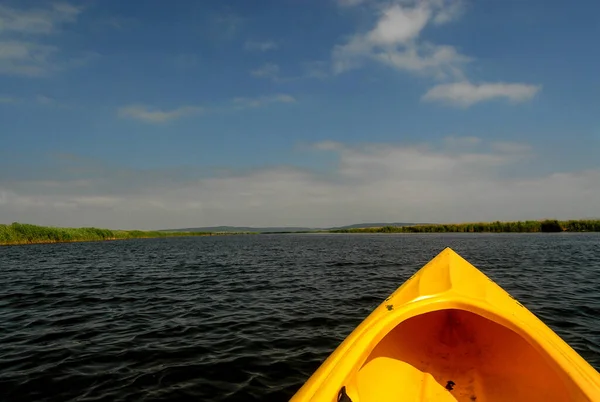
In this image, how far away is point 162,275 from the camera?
55.6 ft

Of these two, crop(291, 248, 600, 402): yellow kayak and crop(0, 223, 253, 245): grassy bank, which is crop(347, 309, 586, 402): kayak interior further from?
crop(0, 223, 253, 245): grassy bank

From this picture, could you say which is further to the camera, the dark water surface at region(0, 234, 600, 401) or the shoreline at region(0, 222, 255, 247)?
the shoreline at region(0, 222, 255, 247)

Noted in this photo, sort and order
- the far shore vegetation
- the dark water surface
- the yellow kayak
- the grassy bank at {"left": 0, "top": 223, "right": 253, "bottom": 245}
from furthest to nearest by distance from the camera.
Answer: the far shore vegetation < the grassy bank at {"left": 0, "top": 223, "right": 253, "bottom": 245} < the dark water surface < the yellow kayak

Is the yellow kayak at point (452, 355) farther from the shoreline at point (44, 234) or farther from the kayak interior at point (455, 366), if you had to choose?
Result: the shoreline at point (44, 234)

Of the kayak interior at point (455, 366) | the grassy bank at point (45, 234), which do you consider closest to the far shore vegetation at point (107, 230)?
the grassy bank at point (45, 234)

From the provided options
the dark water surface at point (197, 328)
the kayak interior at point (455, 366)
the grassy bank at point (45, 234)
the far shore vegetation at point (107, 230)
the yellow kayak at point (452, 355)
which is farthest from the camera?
the far shore vegetation at point (107, 230)

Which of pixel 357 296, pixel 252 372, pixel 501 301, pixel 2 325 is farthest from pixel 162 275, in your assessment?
pixel 501 301

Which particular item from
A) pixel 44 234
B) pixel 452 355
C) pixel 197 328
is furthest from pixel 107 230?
pixel 452 355

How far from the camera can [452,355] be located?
5.21 meters

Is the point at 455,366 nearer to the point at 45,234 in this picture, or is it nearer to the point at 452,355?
the point at 452,355

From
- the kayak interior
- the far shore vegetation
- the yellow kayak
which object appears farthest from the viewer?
the far shore vegetation

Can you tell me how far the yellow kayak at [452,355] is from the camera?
10.4 ft

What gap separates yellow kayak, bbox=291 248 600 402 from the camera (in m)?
3.16

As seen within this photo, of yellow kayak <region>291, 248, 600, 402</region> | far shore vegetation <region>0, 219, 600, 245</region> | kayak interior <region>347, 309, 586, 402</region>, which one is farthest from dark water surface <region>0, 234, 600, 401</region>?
far shore vegetation <region>0, 219, 600, 245</region>
